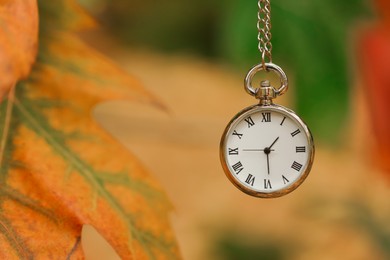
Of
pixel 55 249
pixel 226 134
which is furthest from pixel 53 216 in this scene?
pixel 226 134

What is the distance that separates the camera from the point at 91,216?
0.66m

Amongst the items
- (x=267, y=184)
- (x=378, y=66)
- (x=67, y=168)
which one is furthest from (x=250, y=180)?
(x=378, y=66)

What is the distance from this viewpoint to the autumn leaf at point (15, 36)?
64cm

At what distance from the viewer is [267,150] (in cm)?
67

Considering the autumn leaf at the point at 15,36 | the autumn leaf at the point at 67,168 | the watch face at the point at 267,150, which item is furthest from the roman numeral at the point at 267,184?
the autumn leaf at the point at 15,36

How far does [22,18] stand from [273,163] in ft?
0.87

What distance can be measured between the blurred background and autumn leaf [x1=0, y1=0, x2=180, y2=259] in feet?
1.83

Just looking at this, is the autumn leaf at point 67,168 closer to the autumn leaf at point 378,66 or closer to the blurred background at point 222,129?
the blurred background at point 222,129

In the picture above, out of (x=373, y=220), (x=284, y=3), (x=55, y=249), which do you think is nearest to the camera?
(x=55, y=249)

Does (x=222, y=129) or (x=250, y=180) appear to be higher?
(x=222, y=129)

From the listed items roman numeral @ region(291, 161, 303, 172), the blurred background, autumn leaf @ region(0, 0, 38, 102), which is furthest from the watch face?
the blurred background

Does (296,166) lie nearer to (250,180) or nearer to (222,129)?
(250,180)

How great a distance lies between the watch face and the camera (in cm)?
67

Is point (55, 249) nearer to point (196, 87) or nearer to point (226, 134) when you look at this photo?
point (226, 134)
